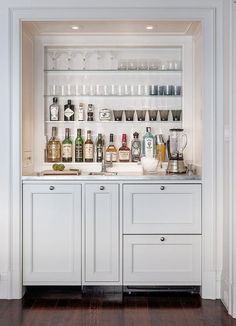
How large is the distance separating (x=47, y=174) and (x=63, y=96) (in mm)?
817

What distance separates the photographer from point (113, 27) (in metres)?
3.91

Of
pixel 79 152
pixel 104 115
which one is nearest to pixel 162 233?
pixel 79 152

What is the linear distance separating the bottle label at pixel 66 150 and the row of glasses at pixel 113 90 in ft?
1.54

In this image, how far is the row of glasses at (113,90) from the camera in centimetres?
427

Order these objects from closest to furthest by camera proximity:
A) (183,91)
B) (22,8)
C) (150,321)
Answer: (150,321)
(22,8)
(183,91)

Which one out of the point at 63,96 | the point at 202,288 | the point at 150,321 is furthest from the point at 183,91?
the point at 150,321

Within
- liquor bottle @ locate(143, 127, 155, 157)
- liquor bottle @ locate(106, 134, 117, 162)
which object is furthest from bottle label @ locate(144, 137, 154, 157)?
liquor bottle @ locate(106, 134, 117, 162)

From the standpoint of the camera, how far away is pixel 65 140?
4277 mm

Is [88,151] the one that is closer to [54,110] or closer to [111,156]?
[111,156]

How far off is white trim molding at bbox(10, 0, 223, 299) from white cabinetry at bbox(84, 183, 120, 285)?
1.73 ft

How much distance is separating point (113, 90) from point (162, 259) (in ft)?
5.19

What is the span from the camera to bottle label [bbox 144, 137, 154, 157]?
166 inches

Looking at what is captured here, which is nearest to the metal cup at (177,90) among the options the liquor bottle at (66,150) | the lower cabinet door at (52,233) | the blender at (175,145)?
the blender at (175,145)

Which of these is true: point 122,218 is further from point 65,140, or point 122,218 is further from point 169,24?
point 169,24
